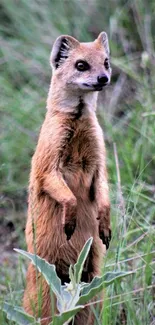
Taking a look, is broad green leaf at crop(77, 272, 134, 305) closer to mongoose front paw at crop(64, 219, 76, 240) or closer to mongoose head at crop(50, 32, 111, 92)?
mongoose front paw at crop(64, 219, 76, 240)

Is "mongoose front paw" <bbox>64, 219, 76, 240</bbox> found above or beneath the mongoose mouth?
beneath

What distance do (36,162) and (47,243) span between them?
38 centimetres

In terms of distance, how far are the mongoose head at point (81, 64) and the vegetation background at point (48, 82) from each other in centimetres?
116

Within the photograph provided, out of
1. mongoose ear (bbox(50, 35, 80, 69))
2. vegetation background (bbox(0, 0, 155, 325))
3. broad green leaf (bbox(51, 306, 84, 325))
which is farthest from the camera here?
vegetation background (bbox(0, 0, 155, 325))

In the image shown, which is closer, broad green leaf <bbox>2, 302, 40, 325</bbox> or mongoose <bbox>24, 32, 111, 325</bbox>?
broad green leaf <bbox>2, 302, 40, 325</bbox>

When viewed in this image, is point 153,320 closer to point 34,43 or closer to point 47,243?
point 47,243

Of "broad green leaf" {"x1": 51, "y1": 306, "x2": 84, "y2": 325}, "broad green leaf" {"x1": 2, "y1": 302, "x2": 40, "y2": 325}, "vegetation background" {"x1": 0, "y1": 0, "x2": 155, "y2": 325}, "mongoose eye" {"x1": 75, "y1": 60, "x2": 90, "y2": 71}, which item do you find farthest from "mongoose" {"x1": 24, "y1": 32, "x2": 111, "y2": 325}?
"vegetation background" {"x1": 0, "y1": 0, "x2": 155, "y2": 325}

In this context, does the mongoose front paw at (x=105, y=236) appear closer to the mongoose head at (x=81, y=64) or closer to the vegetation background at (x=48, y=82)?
the mongoose head at (x=81, y=64)

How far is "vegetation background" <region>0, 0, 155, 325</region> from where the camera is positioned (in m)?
5.67

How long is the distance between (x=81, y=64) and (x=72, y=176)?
52 centimetres

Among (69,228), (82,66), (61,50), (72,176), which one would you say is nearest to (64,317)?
(69,228)

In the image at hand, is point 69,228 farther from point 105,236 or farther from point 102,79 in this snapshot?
point 102,79

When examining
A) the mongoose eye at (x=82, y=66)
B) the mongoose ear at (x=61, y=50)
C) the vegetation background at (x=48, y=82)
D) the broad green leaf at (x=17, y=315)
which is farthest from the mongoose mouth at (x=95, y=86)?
the vegetation background at (x=48, y=82)

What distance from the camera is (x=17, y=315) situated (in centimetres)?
346
